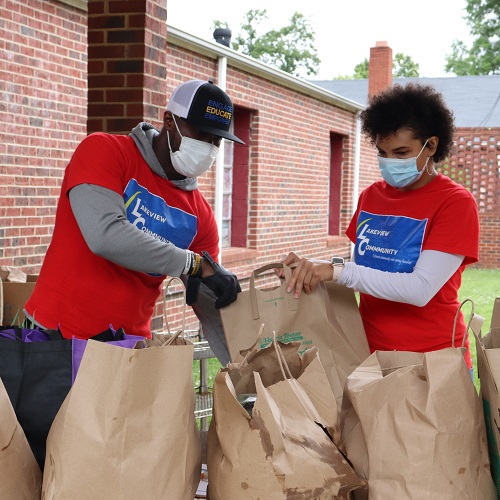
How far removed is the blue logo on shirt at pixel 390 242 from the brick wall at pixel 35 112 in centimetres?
389

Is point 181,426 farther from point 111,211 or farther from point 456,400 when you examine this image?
point 111,211

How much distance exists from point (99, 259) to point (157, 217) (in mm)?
236

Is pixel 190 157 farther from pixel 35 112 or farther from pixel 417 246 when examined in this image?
pixel 35 112

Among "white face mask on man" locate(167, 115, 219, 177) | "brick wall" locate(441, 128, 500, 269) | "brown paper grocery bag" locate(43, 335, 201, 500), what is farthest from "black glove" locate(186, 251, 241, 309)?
"brick wall" locate(441, 128, 500, 269)

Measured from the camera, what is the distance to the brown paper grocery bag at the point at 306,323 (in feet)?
8.32

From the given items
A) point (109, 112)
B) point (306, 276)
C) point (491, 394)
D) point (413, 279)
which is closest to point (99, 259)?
point (306, 276)

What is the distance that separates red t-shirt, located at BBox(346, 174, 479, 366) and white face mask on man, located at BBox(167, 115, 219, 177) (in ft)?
1.91

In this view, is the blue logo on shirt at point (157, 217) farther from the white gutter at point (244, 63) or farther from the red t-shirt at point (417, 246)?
the white gutter at point (244, 63)

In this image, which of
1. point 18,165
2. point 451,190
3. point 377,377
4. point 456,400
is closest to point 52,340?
point 377,377

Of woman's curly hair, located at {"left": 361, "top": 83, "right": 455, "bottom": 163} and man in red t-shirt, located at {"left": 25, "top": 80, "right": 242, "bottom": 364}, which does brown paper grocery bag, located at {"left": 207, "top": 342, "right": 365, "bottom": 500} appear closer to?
man in red t-shirt, located at {"left": 25, "top": 80, "right": 242, "bottom": 364}

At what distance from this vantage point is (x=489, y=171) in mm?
19172

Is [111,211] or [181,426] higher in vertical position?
[111,211]

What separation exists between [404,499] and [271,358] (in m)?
0.51

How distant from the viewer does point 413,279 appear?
2518 mm
